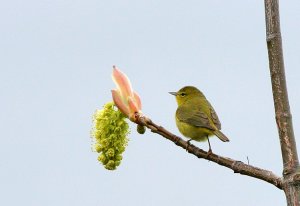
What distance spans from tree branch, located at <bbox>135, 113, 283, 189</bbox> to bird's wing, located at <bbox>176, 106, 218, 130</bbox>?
2408mm

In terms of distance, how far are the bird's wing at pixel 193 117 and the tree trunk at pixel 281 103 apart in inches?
117

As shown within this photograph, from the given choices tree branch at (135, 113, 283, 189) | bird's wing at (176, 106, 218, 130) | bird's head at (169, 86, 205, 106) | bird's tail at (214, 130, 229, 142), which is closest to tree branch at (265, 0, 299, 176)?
tree branch at (135, 113, 283, 189)

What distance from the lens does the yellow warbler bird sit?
15.5 ft

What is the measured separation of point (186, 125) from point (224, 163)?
2.76 meters

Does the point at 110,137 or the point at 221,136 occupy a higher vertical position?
the point at 221,136

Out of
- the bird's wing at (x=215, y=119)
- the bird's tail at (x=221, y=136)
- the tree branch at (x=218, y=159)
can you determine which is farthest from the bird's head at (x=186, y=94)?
the tree branch at (x=218, y=159)

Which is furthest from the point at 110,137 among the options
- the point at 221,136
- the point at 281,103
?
the point at 221,136

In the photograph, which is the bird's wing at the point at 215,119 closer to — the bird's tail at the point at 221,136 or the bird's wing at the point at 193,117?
the bird's wing at the point at 193,117

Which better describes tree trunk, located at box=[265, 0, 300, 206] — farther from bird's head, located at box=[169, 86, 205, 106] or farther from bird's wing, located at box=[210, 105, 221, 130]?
bird's head, located at box=[169, 86, 205, 106]

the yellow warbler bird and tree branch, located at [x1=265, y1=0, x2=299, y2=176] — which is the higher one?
the yellow warbler bird

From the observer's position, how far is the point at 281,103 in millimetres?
1769

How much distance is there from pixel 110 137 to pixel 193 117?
9.63 feet

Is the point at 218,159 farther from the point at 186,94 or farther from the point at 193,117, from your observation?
the point at 186,94

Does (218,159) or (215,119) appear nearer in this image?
(218,159)
